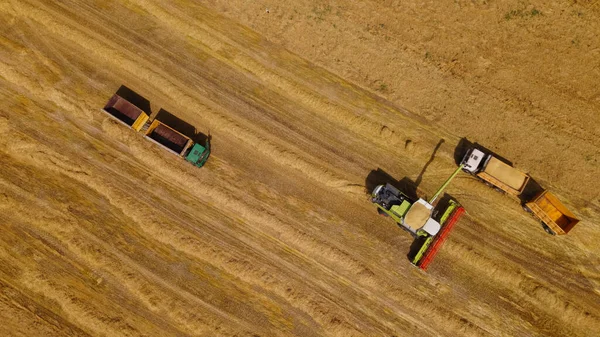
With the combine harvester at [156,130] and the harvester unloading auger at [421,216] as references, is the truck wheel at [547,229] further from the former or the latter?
the combine harvester at [156,130]

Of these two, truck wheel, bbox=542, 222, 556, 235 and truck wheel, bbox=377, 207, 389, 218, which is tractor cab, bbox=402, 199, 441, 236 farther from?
truck wheel, bbox=542, 222, 556, 235

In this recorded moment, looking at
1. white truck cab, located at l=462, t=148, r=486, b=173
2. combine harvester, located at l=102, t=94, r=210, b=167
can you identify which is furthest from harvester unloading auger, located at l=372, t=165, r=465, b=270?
combine harvester, located at l=102, t=94, r=210, b=167

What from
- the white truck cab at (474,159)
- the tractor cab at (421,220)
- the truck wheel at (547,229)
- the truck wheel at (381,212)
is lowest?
the truck wheel at (381,212)

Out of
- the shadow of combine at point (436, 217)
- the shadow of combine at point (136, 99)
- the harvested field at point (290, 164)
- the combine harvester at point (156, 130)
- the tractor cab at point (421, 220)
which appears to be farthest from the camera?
the shadow of combine at point (136, 99)

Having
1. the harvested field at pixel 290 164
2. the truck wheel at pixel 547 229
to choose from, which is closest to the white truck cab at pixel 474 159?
the harvested field at pixel 290 164

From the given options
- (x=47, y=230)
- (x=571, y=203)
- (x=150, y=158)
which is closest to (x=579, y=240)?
(x=571, y=203)

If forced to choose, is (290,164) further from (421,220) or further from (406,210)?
(421,220)

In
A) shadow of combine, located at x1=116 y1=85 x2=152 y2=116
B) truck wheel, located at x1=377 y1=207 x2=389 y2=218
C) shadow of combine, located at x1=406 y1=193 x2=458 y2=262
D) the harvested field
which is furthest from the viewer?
shadow of combine, located at x1=116 y1=85 x2=152 y2=116
